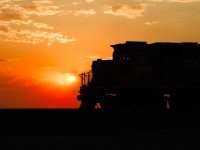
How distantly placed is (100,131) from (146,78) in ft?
42.1

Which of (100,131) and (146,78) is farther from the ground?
(146,78)

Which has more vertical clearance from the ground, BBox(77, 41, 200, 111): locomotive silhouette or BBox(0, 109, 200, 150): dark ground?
BBox(77, 41, 200, 111): locomotive silhouette

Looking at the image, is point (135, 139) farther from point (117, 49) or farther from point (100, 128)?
point (117, 49)

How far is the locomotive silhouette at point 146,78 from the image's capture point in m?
26.7

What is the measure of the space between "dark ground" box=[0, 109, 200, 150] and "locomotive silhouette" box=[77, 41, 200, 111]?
7.50 meters

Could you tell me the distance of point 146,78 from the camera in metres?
27.4

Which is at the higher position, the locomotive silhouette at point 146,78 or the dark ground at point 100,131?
the locomotive silhouette at point 146,78

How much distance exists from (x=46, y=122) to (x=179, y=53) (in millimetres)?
Result: 14245

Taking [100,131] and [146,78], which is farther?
[146,78]

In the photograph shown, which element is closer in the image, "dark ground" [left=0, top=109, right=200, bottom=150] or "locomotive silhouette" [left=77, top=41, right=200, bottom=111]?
"dark ground" [left=0, top=109, right=200, bottom=150]

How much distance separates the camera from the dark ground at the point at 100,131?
11258 millimetres

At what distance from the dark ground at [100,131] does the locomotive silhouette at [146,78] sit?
750 centimetres

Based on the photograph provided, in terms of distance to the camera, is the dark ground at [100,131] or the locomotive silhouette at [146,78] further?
the locomotive silhouette at [146,78]

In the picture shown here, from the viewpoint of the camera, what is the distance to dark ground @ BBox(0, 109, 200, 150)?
36.9 ft
